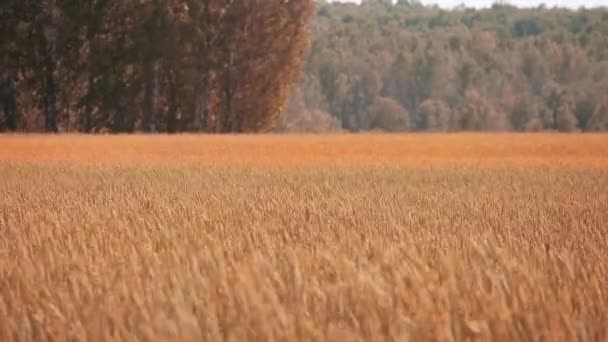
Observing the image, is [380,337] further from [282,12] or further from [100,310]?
[282,12]

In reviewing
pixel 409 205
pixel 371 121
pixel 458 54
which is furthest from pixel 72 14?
pixel 458 54

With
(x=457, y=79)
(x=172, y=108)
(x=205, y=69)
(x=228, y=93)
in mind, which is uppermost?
(x=457, y=79)

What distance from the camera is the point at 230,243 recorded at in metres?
3.58

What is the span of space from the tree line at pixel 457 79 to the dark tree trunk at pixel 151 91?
22.2 metres

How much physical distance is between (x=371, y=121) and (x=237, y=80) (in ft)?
133

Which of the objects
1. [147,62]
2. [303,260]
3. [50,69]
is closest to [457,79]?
[147,62]

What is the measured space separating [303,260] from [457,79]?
82.5 m

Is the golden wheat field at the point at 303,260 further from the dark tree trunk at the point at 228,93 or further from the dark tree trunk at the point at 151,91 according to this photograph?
the dark tree trunk at the point at 228,93

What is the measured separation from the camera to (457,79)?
83.7 m

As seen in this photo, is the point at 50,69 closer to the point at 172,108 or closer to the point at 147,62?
the point at 147,62

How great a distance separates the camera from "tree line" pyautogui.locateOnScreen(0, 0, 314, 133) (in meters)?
28.1

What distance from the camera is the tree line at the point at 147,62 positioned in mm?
28125

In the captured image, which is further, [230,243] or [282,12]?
[282,12]

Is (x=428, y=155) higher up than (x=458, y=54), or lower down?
lower down
